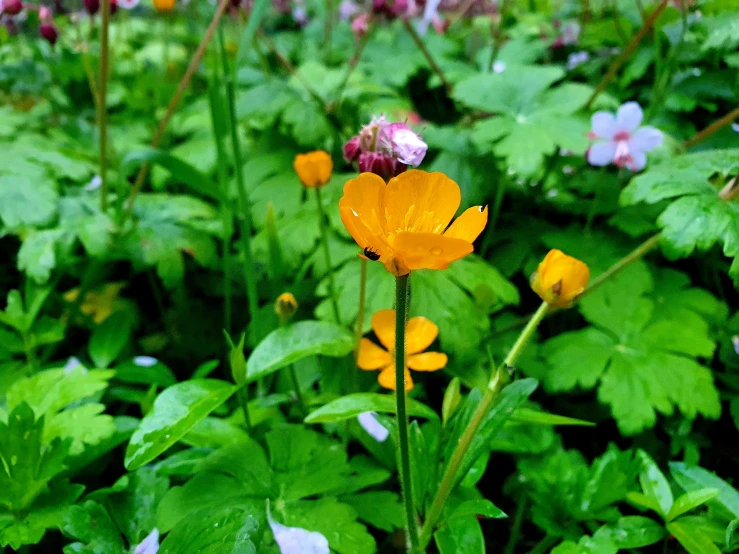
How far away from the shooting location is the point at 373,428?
862mm

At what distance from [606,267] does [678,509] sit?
26.9 inches

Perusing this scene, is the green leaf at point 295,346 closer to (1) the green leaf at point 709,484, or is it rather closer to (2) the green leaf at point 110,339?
(2) the green leaf at point 110,339

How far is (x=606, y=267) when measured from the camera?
130 cm

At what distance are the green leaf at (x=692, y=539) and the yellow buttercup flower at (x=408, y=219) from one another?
57cm

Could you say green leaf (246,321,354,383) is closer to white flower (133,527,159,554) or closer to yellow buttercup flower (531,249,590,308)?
white flower (133,527,159,554)

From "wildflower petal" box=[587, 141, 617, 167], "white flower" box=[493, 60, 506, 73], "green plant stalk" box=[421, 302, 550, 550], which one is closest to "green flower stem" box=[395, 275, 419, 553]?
"green plant stalk" box=[421, 302, 550, 550]

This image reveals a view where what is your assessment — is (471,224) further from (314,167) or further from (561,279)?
(314,167)

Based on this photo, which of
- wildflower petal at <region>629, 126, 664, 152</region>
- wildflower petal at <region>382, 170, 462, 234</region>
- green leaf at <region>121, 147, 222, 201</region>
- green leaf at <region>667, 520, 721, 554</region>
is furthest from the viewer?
wildflower petal at <region>629, 126, 664, 152</region>

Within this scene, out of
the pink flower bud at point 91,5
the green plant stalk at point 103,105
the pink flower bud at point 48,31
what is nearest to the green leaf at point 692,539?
the green plant stalk at point 103,105

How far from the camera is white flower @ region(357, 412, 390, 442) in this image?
0.86m

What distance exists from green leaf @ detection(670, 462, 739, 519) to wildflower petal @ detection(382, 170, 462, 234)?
621 mm

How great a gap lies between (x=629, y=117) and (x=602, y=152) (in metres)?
0.10

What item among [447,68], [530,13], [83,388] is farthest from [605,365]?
[530,13]

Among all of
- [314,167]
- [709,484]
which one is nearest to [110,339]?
[314,167]
